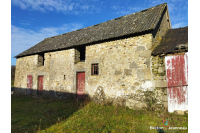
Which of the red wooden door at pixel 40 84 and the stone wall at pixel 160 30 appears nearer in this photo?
the stone wall at pixel 160 30

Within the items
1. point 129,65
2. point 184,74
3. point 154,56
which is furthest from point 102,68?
point 184,74

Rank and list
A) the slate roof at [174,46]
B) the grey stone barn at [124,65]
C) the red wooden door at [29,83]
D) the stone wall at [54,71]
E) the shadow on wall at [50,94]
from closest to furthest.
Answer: the slate roof at [174,46] < the grey stone barn at [124,65] < the shadow on wall at [50,94] < the stone wall at [54,71] < the red wooden door at [29,83]

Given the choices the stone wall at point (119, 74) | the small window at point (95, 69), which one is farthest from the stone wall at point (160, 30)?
the small window at point (95, 69)

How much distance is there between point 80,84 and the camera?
898 centimetres

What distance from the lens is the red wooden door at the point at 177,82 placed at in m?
5.27

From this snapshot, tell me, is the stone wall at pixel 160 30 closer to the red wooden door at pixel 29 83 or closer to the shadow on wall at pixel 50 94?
the shadow on wall at pixel 50 94

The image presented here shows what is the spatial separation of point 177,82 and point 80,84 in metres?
6.26

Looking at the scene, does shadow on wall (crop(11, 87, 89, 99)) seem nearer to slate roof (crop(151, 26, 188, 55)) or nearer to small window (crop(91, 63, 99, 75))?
small window (crop(91, 63, 99, 75))

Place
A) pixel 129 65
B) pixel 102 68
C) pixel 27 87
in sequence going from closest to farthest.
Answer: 1. pixel 129 65
2. pixel 102 68
3. pixel 27 87

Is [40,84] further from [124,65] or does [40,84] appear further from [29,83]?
[124,65]

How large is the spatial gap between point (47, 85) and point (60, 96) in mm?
2107

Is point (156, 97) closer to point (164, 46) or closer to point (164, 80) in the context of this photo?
point (164, 80)

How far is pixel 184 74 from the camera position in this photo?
530 centimetres

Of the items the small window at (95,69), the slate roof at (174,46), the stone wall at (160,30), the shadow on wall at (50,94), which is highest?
the stone wall at (160,30)
